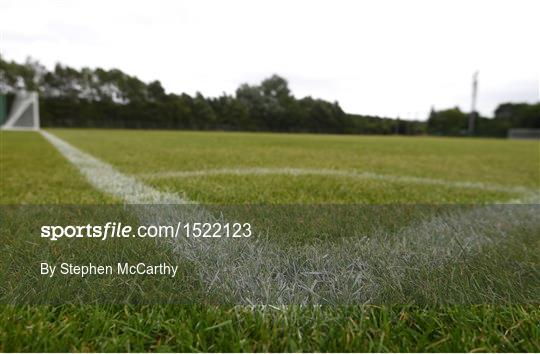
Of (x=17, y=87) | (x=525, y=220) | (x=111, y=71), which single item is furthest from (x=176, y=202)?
(x=17, y=87)

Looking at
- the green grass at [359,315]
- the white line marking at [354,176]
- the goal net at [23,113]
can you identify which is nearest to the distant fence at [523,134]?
the white line marking at [354,176]

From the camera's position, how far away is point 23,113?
24.7 metres

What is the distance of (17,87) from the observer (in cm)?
2109

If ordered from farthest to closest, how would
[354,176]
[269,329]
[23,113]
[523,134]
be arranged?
[523,134], [23,113], [354,176], [269,329]

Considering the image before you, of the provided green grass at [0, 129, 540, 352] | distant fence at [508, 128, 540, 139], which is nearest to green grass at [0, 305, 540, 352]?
green grass at [0, 129, 540, 352]

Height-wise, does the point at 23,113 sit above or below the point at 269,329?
above

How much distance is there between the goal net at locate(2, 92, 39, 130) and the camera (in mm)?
23062

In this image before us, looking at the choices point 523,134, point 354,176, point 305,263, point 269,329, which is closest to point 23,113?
point 354,176

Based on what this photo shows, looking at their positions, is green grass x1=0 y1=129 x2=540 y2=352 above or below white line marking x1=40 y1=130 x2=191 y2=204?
below

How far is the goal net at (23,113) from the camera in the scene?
23062mm

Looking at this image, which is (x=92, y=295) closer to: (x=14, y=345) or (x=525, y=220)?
(x=14, y=345)

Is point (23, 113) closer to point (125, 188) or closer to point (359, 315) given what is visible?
point (125, 188)

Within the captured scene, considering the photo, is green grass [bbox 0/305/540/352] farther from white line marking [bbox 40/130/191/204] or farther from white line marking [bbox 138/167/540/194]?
white line marking [bbox 138/167/540/194]

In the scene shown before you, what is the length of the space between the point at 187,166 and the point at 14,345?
11.0 feet
